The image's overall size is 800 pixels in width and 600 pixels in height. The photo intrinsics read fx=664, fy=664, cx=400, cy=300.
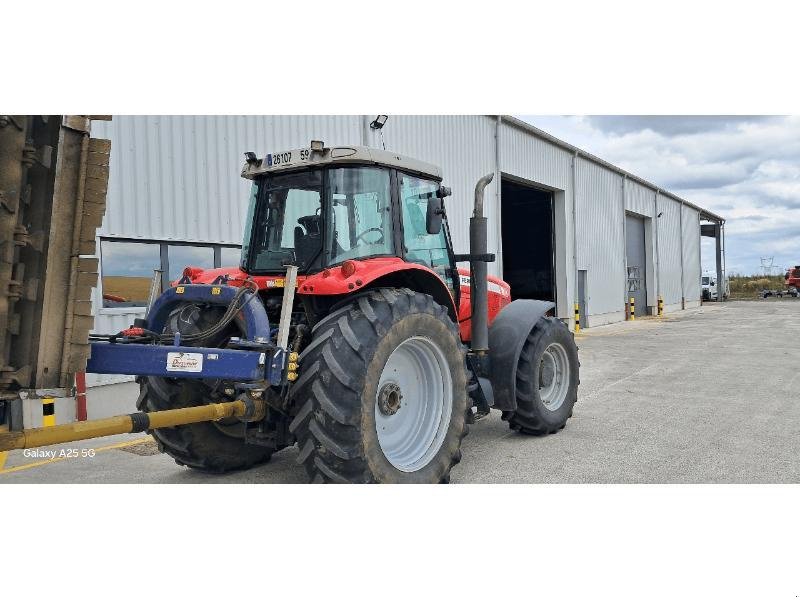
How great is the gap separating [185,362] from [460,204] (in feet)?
34.6

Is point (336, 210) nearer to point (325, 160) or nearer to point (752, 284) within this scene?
point (325, 160)

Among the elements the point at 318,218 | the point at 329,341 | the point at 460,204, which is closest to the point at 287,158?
the point at 318,218

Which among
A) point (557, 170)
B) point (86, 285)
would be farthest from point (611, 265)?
point (86, 285)

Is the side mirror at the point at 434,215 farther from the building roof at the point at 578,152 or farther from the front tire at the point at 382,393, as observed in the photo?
the building roof at the point at 578,152

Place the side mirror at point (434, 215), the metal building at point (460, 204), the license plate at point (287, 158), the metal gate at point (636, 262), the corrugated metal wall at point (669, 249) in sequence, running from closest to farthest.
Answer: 1. the license plate at point (287, 158)
2. the side mirror at point (434, 215)
3. the metal building at point (460, 204)
4. the metal gate at point (636, 262)
5. the corrugated metal wall at point (669, 249)

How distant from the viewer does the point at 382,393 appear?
474cm

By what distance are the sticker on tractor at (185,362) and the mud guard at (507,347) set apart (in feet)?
9.41

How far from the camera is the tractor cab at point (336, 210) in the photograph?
4.86 m

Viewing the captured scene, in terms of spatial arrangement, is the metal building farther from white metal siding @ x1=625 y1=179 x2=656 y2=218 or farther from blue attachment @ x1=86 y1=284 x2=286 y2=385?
blue attachment @ x1=86 y1=284 x2=286 y2=385

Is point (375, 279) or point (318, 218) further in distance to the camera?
point (318, 218)

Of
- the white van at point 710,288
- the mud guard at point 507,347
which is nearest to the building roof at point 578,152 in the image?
the white van at point 710,288

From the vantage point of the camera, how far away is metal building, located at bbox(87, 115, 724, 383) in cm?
802

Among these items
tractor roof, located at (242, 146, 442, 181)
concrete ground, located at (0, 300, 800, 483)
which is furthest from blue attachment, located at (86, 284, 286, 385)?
concrete ground, located at (0, 300, 800, 483)
